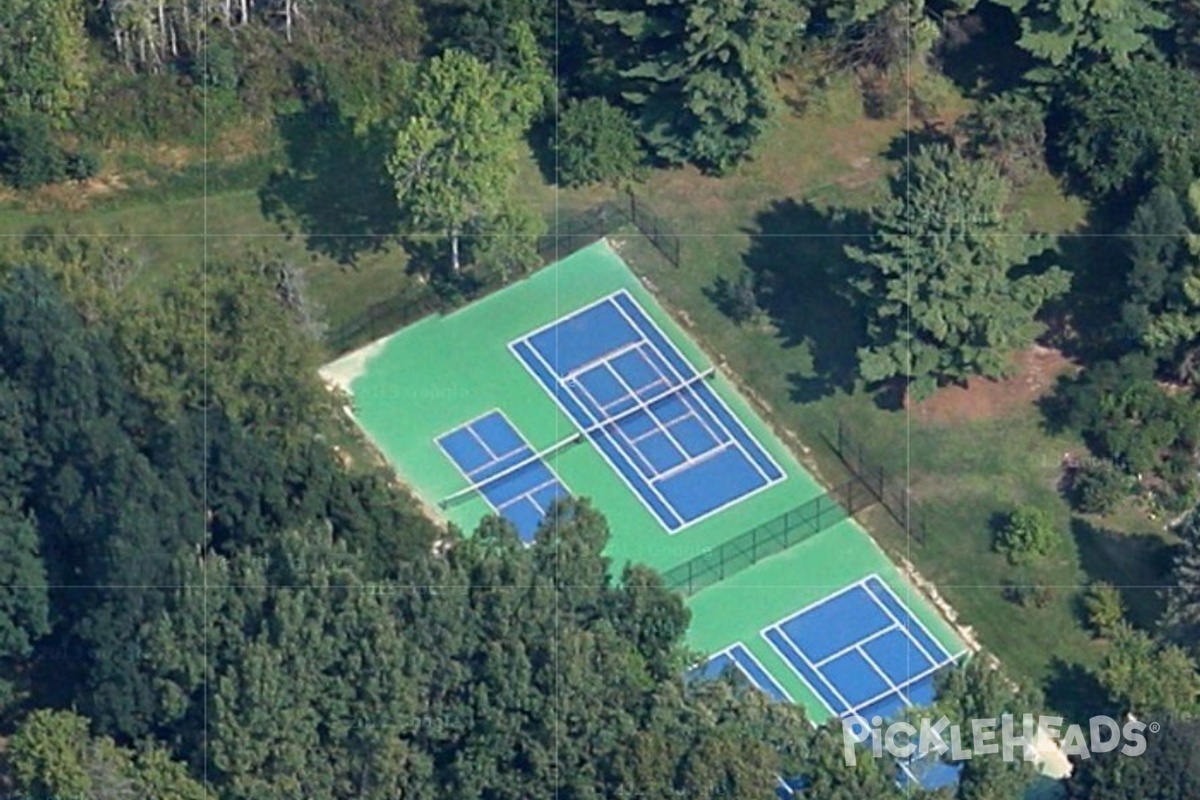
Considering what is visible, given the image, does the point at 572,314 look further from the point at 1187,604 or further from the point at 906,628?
the point at 1187,604

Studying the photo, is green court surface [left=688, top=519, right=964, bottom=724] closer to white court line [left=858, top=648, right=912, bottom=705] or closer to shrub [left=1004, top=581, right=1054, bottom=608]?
white court line [left=858, top=648, right=912, bottom=705]

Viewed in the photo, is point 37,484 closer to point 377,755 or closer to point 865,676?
point 377,755

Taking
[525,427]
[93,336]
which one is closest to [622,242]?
[525,427]

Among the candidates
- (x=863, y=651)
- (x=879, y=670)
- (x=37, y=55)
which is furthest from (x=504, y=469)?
(x=37, y=55)

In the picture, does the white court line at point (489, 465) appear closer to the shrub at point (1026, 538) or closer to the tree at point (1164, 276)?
the shrub at point (1026, 538)

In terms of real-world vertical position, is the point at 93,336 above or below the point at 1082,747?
above

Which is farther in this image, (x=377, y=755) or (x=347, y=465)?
(x=347, y=465)
